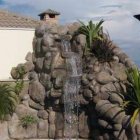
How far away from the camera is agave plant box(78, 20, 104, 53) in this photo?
22472mm

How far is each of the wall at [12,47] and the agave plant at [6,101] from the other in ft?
5.22

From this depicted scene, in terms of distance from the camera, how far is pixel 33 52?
24125 millimetres

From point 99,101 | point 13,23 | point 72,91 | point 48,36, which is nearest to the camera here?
point 99,101

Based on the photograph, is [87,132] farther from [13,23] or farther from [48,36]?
[13,23]

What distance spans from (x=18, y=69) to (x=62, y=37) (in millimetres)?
2617

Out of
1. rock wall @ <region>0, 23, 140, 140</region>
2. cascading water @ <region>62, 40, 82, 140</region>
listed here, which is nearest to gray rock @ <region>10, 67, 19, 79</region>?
rock wall @ <region>0, 23, 140, 140</region>

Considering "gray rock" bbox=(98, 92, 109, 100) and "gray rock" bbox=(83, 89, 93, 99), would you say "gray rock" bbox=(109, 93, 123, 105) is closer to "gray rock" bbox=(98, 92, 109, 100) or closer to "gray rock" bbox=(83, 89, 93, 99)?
"gray rock" bbox=(98, 92, 109, 100)

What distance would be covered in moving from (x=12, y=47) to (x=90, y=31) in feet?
13.2

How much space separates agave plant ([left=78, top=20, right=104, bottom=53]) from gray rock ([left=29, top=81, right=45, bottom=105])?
266cm

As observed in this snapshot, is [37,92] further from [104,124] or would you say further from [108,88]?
[104,124]

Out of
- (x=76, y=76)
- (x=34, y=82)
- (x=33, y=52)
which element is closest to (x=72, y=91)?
(x=76, y=76)

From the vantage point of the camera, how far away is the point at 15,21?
25.2 m

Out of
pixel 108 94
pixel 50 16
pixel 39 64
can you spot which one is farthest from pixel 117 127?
pixel 50 16

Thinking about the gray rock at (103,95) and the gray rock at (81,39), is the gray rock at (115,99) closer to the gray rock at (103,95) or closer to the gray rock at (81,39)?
the gray rock at (103,95)
